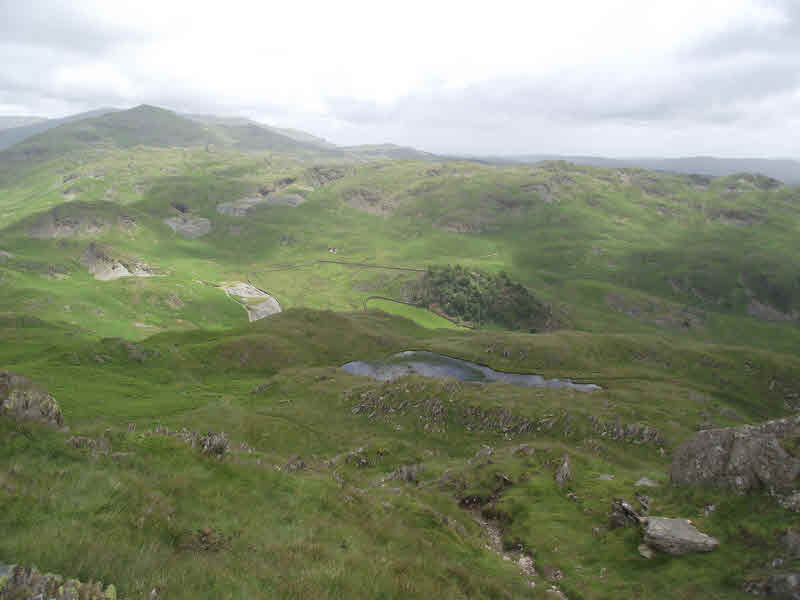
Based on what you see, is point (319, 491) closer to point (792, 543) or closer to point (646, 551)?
point (646, 551)

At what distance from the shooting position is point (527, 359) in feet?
485

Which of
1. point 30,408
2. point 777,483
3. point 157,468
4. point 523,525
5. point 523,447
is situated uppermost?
point 30,408

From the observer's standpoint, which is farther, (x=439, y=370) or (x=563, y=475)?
(x=439, y=370)

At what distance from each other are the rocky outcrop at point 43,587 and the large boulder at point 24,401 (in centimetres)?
1212

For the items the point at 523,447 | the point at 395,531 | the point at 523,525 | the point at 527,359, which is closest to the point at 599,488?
the point at 523,525

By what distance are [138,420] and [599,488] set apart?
218 ft

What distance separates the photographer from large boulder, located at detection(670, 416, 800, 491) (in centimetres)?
2927

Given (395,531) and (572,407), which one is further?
(572,407)

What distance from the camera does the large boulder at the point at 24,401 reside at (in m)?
18.8

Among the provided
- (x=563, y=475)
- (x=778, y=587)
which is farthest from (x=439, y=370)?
(x=778, y=587)

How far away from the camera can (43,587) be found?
28.5 feet

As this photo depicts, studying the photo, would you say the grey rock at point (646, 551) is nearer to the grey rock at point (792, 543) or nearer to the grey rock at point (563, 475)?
the grey rock at point (792, 543)

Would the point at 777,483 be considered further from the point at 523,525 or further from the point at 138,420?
the point at 138,420

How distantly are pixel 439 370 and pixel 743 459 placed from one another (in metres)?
105
